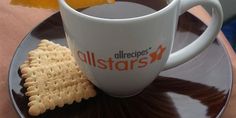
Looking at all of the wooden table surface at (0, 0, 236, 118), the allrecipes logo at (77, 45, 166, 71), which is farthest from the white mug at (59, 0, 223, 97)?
the wooden table surface at (0, 0, 236, 118)

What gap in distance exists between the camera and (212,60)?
19.1 inches

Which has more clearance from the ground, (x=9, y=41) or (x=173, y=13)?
(x=173, y=13)

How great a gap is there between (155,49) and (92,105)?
0.10 metres

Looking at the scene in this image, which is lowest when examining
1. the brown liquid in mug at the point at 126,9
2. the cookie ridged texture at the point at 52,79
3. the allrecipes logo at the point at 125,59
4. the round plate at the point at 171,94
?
the round plate at the point at 171,94

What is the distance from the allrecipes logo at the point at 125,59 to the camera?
0.37 meters

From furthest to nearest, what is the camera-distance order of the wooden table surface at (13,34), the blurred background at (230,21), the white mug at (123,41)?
the blurred background at (230,21)
the wooden table surface at (13,34)
the white mug at (123,41)

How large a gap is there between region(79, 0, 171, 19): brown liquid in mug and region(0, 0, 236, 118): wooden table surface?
151 mm

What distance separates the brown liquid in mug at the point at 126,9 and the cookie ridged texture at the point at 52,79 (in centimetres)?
8

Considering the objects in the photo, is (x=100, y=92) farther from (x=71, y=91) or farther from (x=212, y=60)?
(x=212, y=60)

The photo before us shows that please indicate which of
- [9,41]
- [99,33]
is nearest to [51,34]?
[9,41]

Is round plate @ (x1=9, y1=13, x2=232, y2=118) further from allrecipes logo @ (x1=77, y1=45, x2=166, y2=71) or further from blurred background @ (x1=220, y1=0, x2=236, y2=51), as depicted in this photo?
blurred background @ (x1=220, y1=0, x2=236, y2=51)

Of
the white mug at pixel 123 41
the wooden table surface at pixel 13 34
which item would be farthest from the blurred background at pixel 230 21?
the white mug at pixel 123 41

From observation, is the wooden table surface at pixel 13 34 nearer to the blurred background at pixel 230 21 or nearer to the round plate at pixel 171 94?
the round plate at pixel 171 94

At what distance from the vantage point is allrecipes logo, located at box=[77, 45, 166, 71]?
0.37m
